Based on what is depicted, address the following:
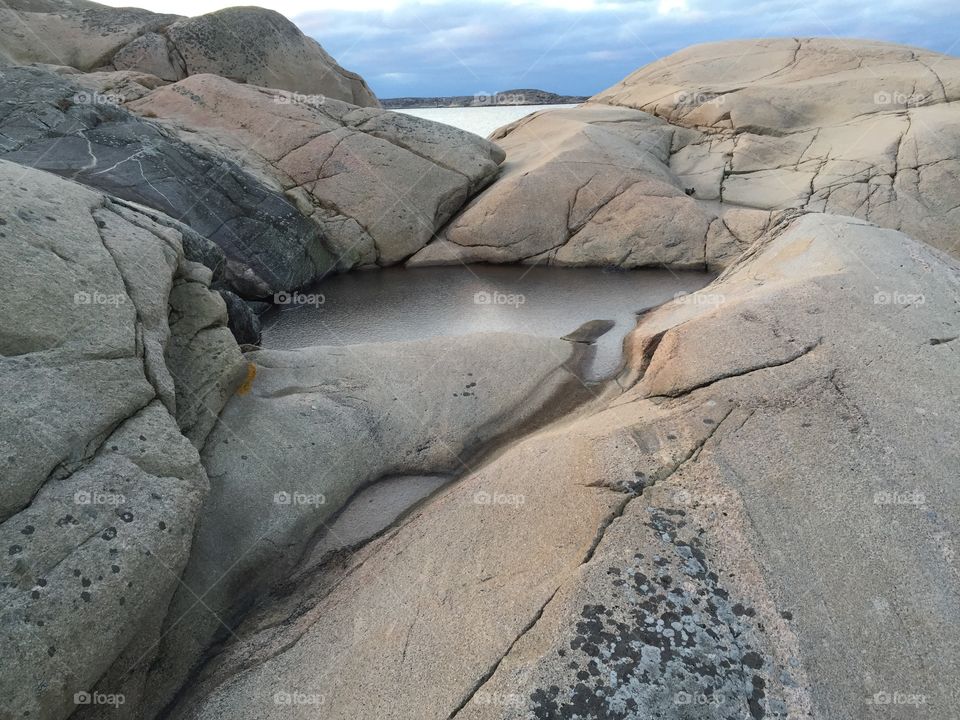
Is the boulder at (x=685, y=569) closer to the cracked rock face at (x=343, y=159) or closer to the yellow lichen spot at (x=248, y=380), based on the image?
the yellow lichen spot at (x=248, y=380)

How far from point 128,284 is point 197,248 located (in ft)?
5.58

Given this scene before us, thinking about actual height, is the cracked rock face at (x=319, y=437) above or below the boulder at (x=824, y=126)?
below

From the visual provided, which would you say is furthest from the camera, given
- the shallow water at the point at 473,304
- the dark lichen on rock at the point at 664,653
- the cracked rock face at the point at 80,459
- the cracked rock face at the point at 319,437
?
the shallow water at the point at 473,304

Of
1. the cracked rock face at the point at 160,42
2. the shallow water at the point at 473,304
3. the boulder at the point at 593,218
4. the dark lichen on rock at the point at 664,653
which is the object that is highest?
the cracked rock face at the point at 160,42

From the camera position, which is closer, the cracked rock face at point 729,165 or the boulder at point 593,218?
the boulder at point 593,218

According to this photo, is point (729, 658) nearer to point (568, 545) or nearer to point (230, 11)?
point (568, 545)

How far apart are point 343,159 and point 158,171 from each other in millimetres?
3089

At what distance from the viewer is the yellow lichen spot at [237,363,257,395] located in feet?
15.2

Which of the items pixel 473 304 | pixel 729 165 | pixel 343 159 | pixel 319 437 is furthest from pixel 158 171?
pixel 729 165

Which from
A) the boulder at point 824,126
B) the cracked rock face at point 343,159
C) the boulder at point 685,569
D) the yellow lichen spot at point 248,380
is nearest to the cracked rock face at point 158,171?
the cracked rock face at point 343,159

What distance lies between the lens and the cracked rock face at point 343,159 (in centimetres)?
1030

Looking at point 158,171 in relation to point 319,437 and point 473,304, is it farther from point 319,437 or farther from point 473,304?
point 319,437

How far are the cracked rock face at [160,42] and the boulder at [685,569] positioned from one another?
512 inches

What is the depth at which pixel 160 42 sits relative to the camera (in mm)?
13727
